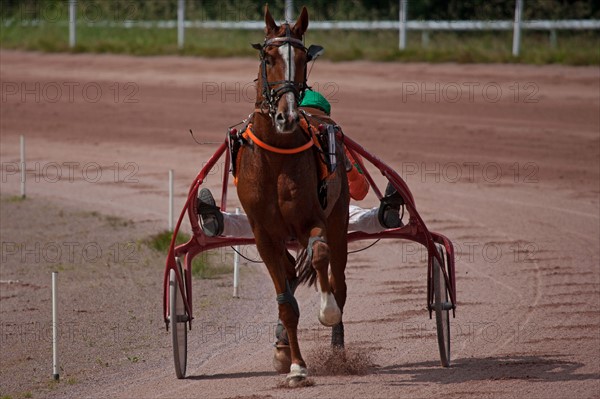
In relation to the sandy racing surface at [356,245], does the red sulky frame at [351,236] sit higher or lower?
higher

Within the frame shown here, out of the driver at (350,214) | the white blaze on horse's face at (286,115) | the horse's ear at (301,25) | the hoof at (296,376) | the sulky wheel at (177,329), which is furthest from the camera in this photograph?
the driver at (350,214)

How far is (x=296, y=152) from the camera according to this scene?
5.98m

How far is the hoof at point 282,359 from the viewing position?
6.43m

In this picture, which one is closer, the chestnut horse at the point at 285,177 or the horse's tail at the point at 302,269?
the chestnut horse at the point at 285,177

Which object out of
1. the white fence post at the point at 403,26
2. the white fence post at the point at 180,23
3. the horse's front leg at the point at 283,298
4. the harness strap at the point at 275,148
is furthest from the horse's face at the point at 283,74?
the white fence post at the point at 180,23

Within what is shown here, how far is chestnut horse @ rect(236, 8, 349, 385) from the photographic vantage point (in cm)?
575

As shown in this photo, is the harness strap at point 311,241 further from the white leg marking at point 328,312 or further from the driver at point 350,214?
the driver at point 350,214

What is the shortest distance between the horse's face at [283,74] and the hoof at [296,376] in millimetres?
1297

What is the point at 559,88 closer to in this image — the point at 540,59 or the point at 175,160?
the point at 540,59

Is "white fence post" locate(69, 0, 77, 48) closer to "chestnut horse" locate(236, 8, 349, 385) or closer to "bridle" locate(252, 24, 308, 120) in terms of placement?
"chestnut horse" locate(236, 8, 349, 385)

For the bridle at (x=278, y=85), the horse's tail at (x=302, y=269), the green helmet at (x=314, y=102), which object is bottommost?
Result: the horse's tail at (x=302, y=269)

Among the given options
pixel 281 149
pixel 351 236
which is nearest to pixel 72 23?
pixel 351 236

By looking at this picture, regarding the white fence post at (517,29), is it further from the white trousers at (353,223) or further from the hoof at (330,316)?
the hoof at (330,316)

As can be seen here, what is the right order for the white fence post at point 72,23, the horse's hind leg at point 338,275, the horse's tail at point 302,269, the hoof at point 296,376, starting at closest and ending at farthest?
the hoof at point 296,376
the horse's hind leg at point 338,275
the horse's tail at point 302,269
the white fence post at point 72,23
